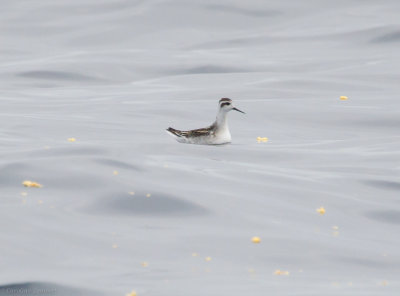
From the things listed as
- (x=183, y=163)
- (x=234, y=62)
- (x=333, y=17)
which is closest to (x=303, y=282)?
(x=183, y=163)

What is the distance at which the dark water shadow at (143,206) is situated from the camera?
40.0ft

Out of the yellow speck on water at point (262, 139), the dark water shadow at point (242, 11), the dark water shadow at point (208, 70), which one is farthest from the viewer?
the dark water shadow at point (242, 11)

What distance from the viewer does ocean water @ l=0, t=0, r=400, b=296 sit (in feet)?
33.7

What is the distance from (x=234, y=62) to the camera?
3206 cm

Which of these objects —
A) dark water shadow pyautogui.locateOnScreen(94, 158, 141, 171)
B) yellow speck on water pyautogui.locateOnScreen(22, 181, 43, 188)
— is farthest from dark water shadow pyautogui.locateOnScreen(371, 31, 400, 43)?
yellow speck on water pyautogui.locateOnScreen(22, 181, 43, 188)

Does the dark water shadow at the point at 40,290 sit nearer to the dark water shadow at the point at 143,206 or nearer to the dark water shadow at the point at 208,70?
the dark water shadow at the point at 143,206

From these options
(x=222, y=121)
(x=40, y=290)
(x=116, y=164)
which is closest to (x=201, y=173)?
(x=116, y=164)

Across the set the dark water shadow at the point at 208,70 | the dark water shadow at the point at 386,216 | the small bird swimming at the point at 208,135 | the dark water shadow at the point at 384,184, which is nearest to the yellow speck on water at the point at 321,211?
the dark water shadow at the point at 386,216

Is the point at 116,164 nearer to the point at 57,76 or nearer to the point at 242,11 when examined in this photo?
the point at 57,76

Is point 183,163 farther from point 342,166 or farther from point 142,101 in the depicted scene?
point 142,101

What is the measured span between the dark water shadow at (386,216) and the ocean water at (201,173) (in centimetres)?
2

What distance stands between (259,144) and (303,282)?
8404 millimetres

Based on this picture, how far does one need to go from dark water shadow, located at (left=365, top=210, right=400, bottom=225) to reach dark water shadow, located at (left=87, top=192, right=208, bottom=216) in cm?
207

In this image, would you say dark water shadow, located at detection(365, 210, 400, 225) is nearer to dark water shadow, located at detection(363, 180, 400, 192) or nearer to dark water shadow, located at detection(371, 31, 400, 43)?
dark water shadow, located at detection(363, 180, 400, 192)
